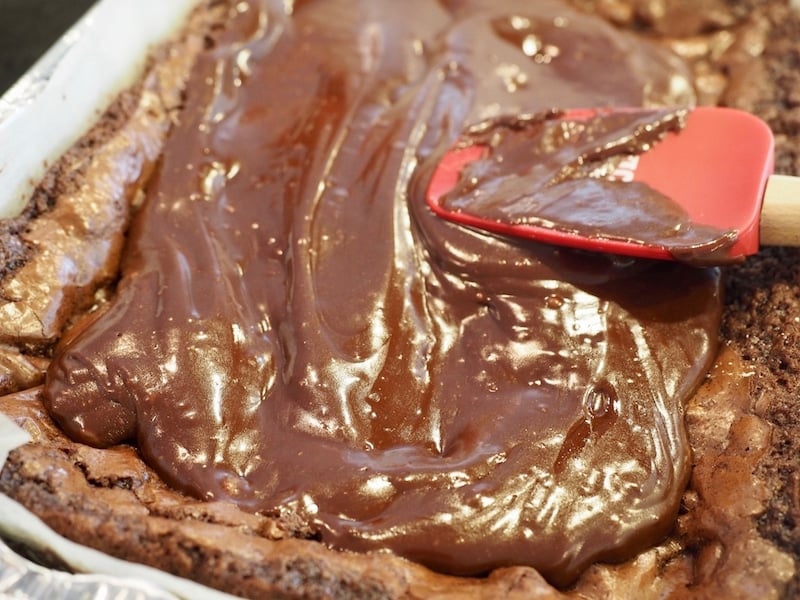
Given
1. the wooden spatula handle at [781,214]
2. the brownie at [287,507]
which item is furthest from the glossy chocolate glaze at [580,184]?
the brownie at [287,507]

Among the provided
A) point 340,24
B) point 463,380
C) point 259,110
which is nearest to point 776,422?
point 463,380

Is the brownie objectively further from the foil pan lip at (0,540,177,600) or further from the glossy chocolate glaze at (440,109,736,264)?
the glossy chocolate glaze at (440,109,736,264)

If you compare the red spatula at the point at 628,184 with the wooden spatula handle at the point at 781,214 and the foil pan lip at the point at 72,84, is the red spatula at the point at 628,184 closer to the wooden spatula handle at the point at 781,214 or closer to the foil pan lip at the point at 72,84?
the wooden spatula handle at the point at 781,214

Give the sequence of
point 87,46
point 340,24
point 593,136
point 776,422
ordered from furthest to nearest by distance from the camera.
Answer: point 340,24 < point 87,46 < point 593,136 < point 776,422

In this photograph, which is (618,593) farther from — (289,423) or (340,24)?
(340,24)

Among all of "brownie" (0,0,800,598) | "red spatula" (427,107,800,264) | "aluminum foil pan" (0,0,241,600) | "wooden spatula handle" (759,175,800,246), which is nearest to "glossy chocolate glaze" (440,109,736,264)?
"red spatula" (427,107,800,264)

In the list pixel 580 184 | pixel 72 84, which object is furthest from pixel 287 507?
pixel 72 84
